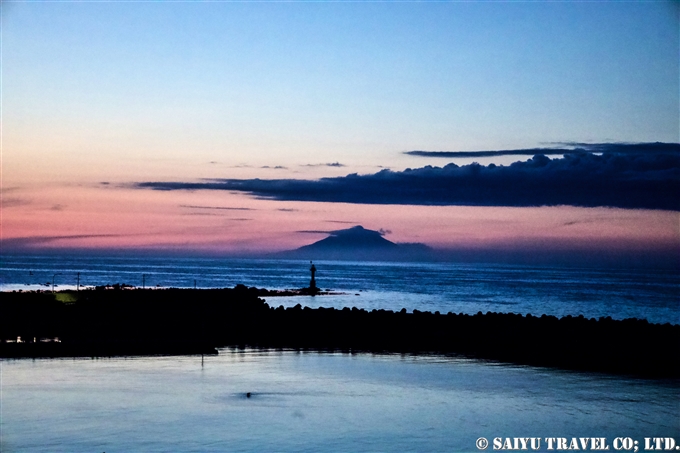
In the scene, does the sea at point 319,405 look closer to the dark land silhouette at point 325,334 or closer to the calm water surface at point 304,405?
the calm water surface at point 304,405

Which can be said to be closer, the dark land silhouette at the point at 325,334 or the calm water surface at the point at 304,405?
the calm water surface at the point at 304,405

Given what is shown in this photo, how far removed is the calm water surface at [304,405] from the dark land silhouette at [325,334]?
189 cm

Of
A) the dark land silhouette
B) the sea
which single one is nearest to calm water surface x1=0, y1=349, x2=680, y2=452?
the sea

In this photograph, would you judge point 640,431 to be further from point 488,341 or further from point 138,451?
point 488,341

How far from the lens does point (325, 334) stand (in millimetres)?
30953

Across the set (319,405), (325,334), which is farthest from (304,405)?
(325,334)

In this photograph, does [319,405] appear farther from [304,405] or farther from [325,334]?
[325,334]

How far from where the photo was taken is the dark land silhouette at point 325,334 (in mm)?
25141

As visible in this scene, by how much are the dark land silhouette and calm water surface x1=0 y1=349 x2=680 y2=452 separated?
1892mm

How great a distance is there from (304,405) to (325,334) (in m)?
12.7

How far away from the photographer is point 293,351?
26703 millimetres

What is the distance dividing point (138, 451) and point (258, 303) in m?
24.3

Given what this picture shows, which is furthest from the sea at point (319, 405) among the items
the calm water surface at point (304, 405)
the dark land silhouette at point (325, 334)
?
the dark land silhouette at point (325, 334)

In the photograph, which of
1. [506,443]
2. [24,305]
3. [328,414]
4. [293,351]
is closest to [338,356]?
[293,351]
